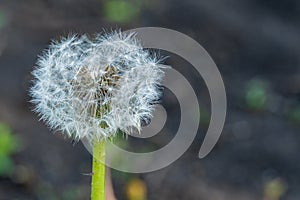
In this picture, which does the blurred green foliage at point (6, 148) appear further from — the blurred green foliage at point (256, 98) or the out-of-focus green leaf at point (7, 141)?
the blurred green foliage at point (256, 98)

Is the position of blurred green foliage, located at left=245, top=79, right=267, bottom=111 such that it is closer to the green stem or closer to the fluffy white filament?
the fluffy white filament

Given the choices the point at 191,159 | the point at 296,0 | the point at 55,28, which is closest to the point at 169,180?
the point at 191,159

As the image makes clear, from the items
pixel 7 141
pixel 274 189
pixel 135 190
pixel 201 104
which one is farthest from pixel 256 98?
pixel 7 141

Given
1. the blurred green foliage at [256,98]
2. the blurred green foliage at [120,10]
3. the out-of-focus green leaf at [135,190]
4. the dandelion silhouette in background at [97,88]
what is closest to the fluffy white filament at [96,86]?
the dandelion silhouette in background at [97,88]

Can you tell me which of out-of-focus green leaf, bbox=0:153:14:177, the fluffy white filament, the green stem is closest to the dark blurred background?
out-of-focus green leaf, bbox=0:153:14:177

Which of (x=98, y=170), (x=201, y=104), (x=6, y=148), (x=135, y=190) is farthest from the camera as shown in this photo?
(x=201, y=104)

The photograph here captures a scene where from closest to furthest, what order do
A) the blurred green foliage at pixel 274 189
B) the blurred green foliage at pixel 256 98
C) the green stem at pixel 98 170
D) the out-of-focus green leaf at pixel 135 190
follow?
the green stem at pixel 98 170
the out-of-focus green leaf at pixel 135 190
the blurred green foliage at pixel 274 189
the blurred green foliage at pixel 256 98

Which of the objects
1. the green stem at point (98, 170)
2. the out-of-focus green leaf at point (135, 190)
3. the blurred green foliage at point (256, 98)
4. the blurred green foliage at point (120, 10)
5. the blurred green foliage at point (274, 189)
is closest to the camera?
the green stem at point (98, 170)

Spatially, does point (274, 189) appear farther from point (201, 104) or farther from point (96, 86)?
point (96, 86)
